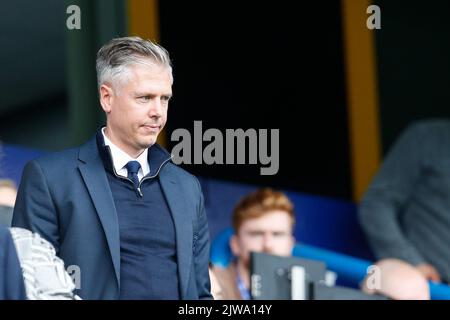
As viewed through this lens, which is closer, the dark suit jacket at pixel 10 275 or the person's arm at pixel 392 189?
the dark suit jacket at pixel 10 275

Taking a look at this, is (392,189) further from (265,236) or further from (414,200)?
(265,236)

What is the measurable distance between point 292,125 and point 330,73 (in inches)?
12.0

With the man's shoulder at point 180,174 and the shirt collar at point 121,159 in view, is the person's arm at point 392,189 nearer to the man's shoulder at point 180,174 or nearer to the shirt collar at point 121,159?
the man's shoulder at point 180,174

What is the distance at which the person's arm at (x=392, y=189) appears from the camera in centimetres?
484

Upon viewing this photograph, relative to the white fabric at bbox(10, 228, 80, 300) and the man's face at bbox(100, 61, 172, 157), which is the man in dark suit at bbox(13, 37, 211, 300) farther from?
the white fabric at bbox(10, 228, 80, 300)

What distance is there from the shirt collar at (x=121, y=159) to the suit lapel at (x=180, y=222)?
39 mm

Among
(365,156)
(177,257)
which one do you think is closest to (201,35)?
(365,156)

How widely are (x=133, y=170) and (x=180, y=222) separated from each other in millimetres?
130

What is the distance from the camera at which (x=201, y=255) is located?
2.20 m

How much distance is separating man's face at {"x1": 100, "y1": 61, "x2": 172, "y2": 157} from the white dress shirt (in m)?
0.02
